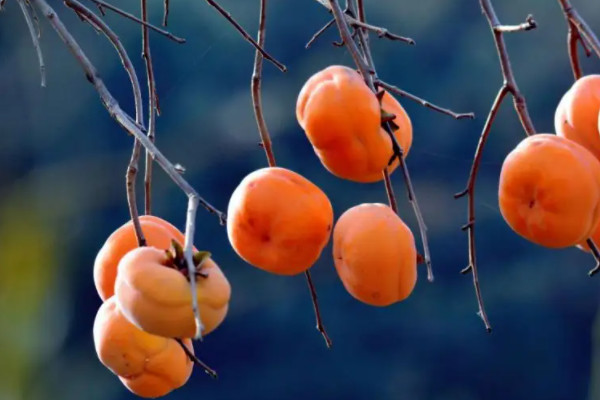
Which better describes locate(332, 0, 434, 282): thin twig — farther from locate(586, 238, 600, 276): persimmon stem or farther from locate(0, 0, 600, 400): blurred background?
locate(0, 0, 600, 400): blurred background

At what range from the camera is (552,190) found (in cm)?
74

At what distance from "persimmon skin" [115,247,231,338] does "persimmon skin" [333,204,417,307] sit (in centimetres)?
16

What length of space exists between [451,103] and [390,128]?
2.63m

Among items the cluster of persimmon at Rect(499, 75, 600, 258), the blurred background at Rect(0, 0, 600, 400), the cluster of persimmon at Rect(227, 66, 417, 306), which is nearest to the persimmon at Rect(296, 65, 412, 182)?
the cluster of persimmon at Rect(227, 66, 417, 306)

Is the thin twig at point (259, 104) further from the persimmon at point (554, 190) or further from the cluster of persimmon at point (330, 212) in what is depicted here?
the persimmon at point (554, 190)

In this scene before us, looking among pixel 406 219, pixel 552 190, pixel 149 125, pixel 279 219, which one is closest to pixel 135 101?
pixel 149 125

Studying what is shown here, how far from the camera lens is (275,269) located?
0.71 m

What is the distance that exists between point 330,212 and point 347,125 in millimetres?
68

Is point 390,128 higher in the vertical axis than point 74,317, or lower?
higher

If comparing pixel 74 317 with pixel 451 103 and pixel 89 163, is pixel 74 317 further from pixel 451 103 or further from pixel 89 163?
pixel 451 103

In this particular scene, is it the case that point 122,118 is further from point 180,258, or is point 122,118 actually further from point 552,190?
point 552,190

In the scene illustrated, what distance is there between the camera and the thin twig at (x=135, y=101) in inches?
25.7

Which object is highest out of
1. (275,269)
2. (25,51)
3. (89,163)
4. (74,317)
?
(275,269)

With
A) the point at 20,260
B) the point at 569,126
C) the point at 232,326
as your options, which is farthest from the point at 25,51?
the point at 569,126
